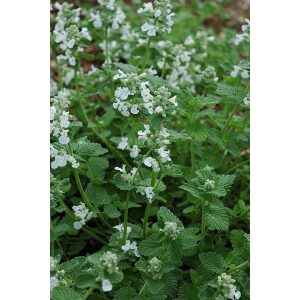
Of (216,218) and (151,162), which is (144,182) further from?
(216,218)

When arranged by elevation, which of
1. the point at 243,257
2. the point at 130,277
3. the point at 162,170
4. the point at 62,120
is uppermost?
the point at 62,120

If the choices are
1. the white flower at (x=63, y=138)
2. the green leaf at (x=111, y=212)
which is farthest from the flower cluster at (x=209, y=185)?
the white flower at (x=63, y=138)

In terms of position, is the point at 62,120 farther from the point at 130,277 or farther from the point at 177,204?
the point at 177,204

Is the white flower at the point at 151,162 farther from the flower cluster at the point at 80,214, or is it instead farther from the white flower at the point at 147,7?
the white flower at the point at 147,7

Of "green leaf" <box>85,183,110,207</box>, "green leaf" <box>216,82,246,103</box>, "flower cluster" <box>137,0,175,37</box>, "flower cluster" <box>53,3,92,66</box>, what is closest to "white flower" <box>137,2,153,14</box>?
"flower cluster" <box>137,0,175,37</box>

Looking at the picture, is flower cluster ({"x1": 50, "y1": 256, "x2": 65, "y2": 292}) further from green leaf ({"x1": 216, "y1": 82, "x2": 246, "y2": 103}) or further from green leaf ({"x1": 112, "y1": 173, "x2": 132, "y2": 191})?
green leaf ({"x1": 216, "y1": 82, "x2": 246, "y2": 103})

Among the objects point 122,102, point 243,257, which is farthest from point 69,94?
point 243,257

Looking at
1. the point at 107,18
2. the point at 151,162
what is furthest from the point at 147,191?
the point at 107,18
